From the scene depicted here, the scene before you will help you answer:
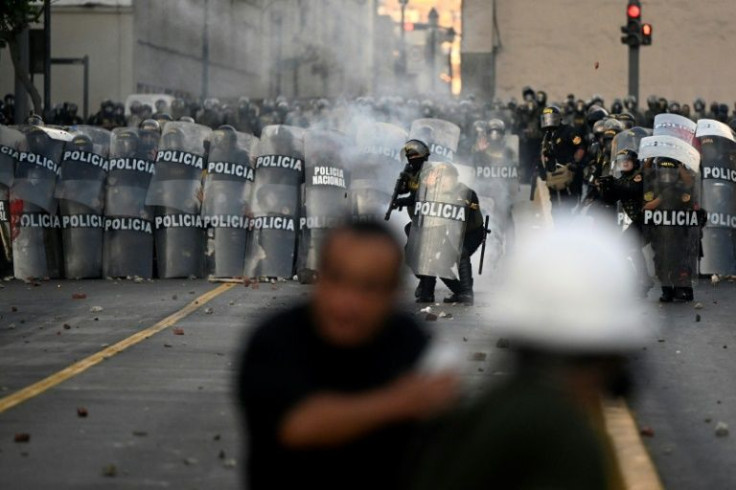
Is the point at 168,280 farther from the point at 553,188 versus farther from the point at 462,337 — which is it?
the point at 462,337

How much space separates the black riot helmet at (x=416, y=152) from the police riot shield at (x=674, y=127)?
3.15 m

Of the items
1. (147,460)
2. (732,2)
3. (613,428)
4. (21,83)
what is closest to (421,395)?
(147,460)

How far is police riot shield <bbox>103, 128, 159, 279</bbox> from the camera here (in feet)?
72.9

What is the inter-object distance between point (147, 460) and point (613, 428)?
2656 mm

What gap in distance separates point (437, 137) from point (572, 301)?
2023 centimetres

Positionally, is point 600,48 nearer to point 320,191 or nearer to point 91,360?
point 320,191

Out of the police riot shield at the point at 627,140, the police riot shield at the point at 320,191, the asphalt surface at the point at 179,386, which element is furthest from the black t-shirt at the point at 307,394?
the police riot shield at the point at 627,140

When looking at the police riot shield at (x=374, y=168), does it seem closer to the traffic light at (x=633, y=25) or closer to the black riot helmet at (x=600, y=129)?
the black riot helmet at (x=600, y=129)

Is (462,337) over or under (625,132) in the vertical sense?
under

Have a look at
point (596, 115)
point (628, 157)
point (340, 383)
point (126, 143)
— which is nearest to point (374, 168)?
point (126, 143)

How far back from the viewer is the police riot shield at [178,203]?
22203mm

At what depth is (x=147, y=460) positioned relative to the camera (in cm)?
874

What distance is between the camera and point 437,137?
76.4 feet

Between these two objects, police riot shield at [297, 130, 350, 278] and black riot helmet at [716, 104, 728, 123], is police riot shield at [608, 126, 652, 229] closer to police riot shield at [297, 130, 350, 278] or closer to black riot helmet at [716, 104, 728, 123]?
police riot shield at [297, 130, 350, 278]
